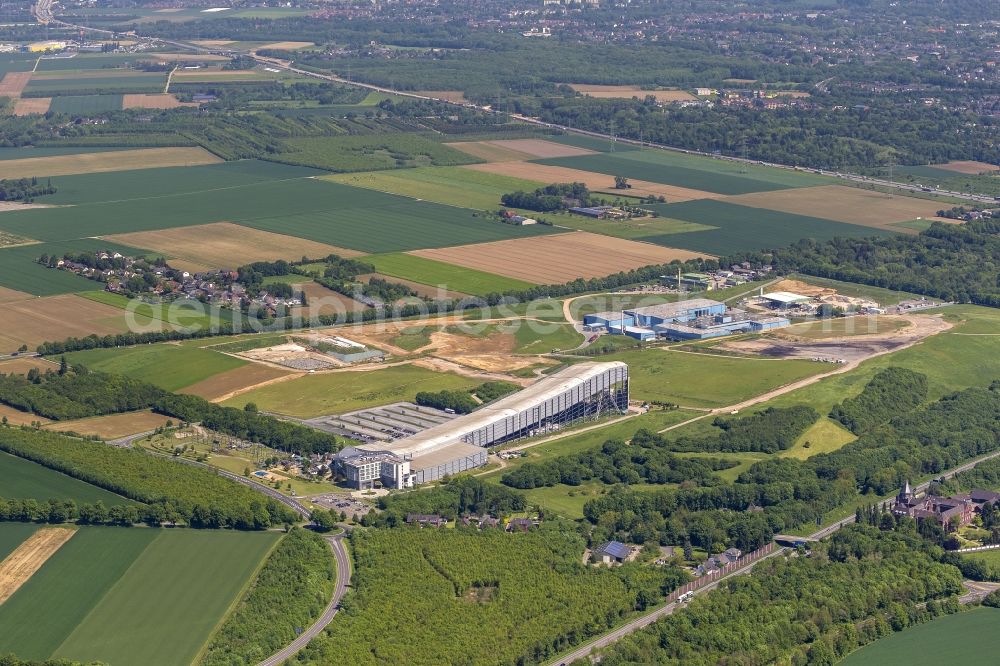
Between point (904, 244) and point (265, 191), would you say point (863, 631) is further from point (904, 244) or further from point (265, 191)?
point (265, 191)

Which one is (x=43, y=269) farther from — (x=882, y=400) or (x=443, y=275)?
(x=882, y=400)

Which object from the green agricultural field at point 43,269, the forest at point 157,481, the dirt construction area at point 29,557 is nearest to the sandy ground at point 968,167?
the green agricultural field at point 43,269

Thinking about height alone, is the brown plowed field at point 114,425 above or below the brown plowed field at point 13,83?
above

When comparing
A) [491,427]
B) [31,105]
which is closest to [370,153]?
[31,105]

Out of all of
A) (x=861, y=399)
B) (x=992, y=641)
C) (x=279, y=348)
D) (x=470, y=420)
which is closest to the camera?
(x=992, y=641)

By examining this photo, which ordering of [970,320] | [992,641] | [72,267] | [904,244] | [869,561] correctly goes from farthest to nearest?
[904,244], [72,267], [970,320], [869,561], [992,641]

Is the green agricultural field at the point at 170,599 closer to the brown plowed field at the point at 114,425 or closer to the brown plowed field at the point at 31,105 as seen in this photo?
the brown plowed field at the point at 114,425

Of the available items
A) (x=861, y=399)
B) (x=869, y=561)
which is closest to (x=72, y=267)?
(x=861, y=399)
